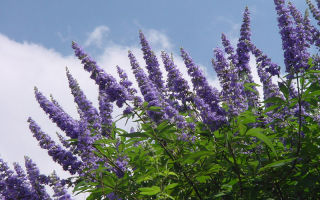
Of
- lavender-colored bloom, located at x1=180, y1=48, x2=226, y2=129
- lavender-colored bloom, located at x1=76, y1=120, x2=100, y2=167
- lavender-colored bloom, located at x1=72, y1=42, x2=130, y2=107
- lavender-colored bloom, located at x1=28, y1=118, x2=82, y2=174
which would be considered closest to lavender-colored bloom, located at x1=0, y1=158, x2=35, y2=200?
lavender-colored bloom, located at x1=28, y1=118, x2=82, y2=174

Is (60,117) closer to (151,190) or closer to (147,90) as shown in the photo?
(147,90)

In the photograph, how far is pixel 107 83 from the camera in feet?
19.0

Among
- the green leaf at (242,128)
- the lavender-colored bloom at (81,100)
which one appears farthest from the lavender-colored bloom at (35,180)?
the green leaf at (242,128)

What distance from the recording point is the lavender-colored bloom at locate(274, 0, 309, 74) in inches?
230

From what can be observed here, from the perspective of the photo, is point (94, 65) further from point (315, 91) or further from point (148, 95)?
point (315, 91)

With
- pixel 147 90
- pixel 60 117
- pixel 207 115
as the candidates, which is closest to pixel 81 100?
pixel 60 117

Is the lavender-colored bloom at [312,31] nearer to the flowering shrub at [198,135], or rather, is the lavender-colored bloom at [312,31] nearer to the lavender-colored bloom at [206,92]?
the flowering shrub at [198,135]

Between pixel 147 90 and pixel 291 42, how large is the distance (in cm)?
287

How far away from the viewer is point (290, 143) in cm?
336

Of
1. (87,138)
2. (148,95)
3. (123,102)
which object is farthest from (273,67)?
(87,138)

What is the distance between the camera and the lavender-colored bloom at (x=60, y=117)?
7095 mm

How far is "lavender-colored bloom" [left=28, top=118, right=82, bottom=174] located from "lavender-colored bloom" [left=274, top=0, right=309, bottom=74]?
486cm

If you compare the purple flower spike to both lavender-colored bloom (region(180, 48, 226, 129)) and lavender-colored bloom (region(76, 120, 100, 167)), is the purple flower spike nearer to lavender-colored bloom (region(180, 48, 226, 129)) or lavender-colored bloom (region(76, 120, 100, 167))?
lavender-colored bloom (region(180, 48, 226, 129))

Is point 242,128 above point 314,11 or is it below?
below
